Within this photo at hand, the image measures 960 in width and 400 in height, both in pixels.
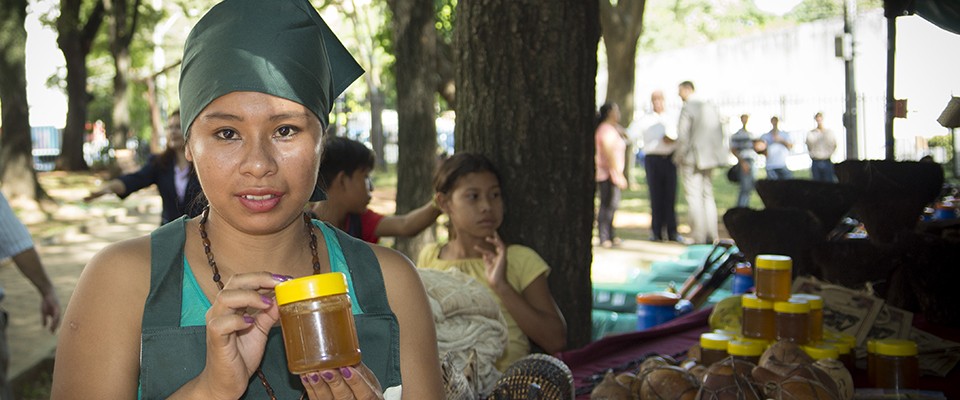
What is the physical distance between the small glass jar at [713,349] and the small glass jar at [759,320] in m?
0.19

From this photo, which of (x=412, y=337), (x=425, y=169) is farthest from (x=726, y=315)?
(x=425, y=169)

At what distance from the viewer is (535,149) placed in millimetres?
4531

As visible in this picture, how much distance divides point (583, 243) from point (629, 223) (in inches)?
447

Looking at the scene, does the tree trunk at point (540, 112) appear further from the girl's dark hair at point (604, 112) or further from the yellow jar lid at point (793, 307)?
the girl's dark hair at point (604, 112)

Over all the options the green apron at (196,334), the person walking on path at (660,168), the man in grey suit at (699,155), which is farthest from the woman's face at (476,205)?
the person walking on path at (660,168)

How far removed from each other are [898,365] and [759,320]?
1.54 ft

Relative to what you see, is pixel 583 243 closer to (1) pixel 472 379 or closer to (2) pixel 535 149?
(2) pixel 535 149

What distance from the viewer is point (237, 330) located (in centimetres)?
167

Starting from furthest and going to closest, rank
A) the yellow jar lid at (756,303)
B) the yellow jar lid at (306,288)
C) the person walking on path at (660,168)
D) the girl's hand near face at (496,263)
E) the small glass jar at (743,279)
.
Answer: the person walking on path at (660,168) < the small glass jar at (743,279) < the girl's hand near face at (496,263) < the yellow jar lid at (756,303) < the yellow jar lid at (306,288)

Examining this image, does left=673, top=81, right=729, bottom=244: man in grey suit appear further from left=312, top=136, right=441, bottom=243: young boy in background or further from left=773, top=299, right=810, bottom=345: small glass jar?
left=773, top=299, right=810, bottom=345: small glass jar

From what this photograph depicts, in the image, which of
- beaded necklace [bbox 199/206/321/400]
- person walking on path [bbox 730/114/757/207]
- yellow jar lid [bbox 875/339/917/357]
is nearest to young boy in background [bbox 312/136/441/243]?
yellow jar lid [bbox 875/339/917/357]

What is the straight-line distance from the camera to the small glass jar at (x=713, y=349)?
128 inches

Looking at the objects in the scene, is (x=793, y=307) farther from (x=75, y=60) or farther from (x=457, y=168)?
(x=75, y=60)

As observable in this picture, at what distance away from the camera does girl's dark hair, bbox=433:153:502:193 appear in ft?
14.2
